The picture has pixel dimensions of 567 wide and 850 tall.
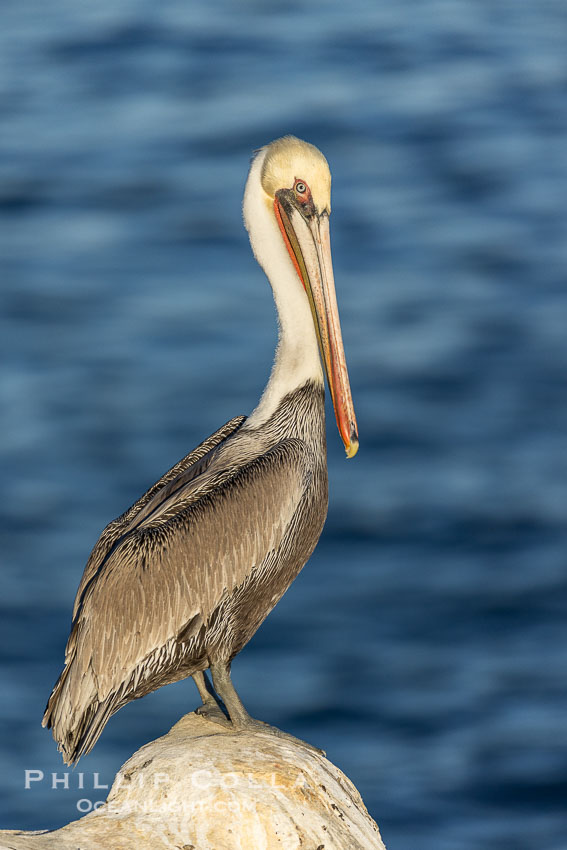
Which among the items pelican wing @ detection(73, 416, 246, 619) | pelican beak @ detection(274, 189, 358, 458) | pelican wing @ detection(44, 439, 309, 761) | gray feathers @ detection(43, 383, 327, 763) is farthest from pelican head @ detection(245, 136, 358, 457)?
pelican wing @ detection(73, 416, 246, 619)

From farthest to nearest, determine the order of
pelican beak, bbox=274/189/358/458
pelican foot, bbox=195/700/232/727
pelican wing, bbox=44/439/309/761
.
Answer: pelican beak, bbox=274/189/358/458
pelican foot, bbox=195/700/232/727
pelican wing, bbox=44/439/309/761

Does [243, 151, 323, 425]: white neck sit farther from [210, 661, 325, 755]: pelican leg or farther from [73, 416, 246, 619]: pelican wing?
[210, 661, 325, 755]: pelican leg

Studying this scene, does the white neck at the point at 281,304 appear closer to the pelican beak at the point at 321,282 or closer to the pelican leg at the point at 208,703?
the pelican beak at the point at 321,282

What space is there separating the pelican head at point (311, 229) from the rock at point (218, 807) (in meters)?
1.50

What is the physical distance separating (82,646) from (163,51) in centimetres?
1703

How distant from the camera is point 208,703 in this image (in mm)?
7055

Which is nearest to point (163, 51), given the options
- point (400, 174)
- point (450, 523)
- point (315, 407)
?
point (400, 174)

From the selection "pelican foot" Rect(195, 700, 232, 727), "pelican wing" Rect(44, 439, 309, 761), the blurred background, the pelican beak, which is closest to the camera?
"pelican wing" Rect(44, 439, 309, 761)

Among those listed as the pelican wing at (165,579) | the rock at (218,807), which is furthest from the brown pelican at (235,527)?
the rock at (218,807)

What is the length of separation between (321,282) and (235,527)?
4.14 feet

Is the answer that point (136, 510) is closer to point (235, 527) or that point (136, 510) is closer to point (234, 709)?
point (235, 527)

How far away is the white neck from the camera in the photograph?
692 cm

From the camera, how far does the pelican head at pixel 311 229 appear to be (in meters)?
6.81

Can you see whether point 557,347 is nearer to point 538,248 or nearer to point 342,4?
point 538,248
